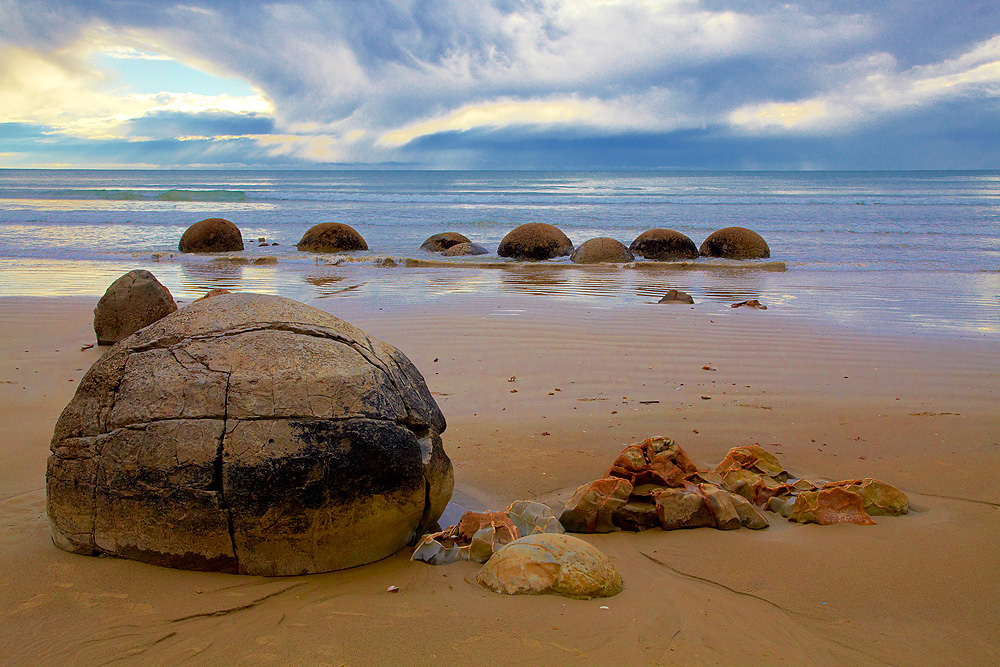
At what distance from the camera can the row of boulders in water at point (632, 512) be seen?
10.5ft

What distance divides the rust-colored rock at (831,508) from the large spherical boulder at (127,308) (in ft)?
22.4

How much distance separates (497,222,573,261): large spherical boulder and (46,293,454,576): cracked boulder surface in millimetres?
15137

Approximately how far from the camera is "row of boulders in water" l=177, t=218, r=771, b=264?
60.4 feet

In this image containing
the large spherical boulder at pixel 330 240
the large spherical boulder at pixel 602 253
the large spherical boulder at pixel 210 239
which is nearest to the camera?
the large spherical boulder at pixel 602 253

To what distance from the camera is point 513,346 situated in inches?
322

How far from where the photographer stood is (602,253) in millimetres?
18031

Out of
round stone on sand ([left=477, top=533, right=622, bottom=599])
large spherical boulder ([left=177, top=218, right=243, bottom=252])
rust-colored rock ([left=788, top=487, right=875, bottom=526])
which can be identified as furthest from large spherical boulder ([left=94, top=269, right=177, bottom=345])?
large spherical boulder ([left=177, top=218, right=243, bottom=252])

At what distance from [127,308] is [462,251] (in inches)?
460

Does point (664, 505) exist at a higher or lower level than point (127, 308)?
lower

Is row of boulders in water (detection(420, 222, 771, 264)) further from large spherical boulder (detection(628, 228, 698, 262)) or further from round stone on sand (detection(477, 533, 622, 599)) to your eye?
round stone on sand (detection(477, 533, 622, 599))

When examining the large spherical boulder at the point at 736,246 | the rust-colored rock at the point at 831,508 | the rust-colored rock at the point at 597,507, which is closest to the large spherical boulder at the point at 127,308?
the rust-colored rock at the point at 597,507

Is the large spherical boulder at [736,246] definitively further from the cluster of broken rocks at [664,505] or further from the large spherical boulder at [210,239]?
the cluster of broken rocks at [664,505]

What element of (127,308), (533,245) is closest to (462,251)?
(533,245)

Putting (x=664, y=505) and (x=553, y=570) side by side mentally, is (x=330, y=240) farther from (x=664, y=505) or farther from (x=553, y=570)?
(x=553, y=570)
